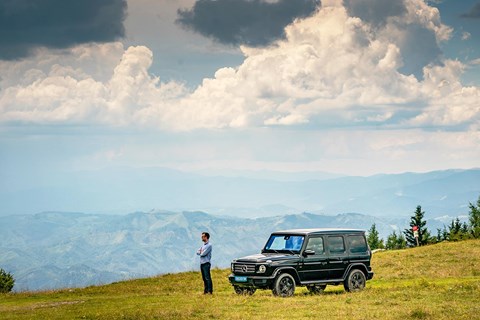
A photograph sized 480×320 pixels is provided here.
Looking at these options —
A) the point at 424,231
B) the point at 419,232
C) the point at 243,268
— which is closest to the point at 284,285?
the point at 243,268

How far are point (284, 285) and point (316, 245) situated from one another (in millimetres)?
2407

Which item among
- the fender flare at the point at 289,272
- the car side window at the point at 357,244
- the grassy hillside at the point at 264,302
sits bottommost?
the grassy hillside at the point at 264,302

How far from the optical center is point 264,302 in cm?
2492

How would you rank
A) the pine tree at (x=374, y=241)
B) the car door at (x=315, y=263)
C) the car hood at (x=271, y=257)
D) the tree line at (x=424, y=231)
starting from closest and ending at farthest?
the car hood at (x=271, y=257) → the car door at (x=315, y=263) → the tree line at (x=424, y=231) → the pine tree at (x=374, y=241)

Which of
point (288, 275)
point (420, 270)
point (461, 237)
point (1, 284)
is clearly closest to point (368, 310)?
point (288, 275)

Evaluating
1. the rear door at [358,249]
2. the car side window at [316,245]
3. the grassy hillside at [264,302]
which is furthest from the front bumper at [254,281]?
the rear door at [358,249]

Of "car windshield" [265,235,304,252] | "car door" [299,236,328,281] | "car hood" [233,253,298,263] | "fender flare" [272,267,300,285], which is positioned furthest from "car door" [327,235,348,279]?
"car hood" [233,253,298,263]

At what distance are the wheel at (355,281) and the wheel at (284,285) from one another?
10.1ft

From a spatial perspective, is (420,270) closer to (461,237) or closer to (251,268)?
(251,268)

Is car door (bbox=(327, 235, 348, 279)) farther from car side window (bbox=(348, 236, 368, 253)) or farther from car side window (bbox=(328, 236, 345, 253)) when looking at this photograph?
car side window (bbox=(348, 236, 368, 253))

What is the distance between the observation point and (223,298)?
27.2 m

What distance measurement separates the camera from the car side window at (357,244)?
2966 cm

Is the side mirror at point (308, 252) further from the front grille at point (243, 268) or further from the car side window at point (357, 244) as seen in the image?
the car side window at point (357, 244)

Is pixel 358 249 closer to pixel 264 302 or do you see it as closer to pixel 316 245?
pixel 316 245
